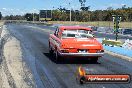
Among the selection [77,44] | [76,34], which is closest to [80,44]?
[77,44]

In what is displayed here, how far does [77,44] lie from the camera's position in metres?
15.2

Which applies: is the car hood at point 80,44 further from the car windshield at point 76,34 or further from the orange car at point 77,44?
the car windshield at point 76,34

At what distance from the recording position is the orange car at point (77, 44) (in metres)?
15.1

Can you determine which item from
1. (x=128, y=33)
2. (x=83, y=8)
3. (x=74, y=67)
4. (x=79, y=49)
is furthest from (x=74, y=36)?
(x=83, y=8)

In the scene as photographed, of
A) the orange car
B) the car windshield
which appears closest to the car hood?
the orange car

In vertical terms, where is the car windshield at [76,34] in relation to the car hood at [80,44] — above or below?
above

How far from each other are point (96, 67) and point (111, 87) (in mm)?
→ 4491

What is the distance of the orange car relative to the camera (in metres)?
15.1

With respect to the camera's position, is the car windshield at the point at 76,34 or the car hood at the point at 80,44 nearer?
the car hood at the point at 80,44

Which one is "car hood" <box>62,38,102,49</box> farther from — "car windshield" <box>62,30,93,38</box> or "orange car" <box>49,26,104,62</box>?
"car windshield" <box>62,30,93,38</box>

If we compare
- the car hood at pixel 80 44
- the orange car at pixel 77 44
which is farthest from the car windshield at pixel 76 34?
the car hood at pixel 80 44

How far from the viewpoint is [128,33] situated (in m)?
51.0

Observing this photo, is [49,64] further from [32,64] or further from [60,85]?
[60,85]

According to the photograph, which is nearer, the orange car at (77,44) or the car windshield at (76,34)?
the orange car at (77,44)
